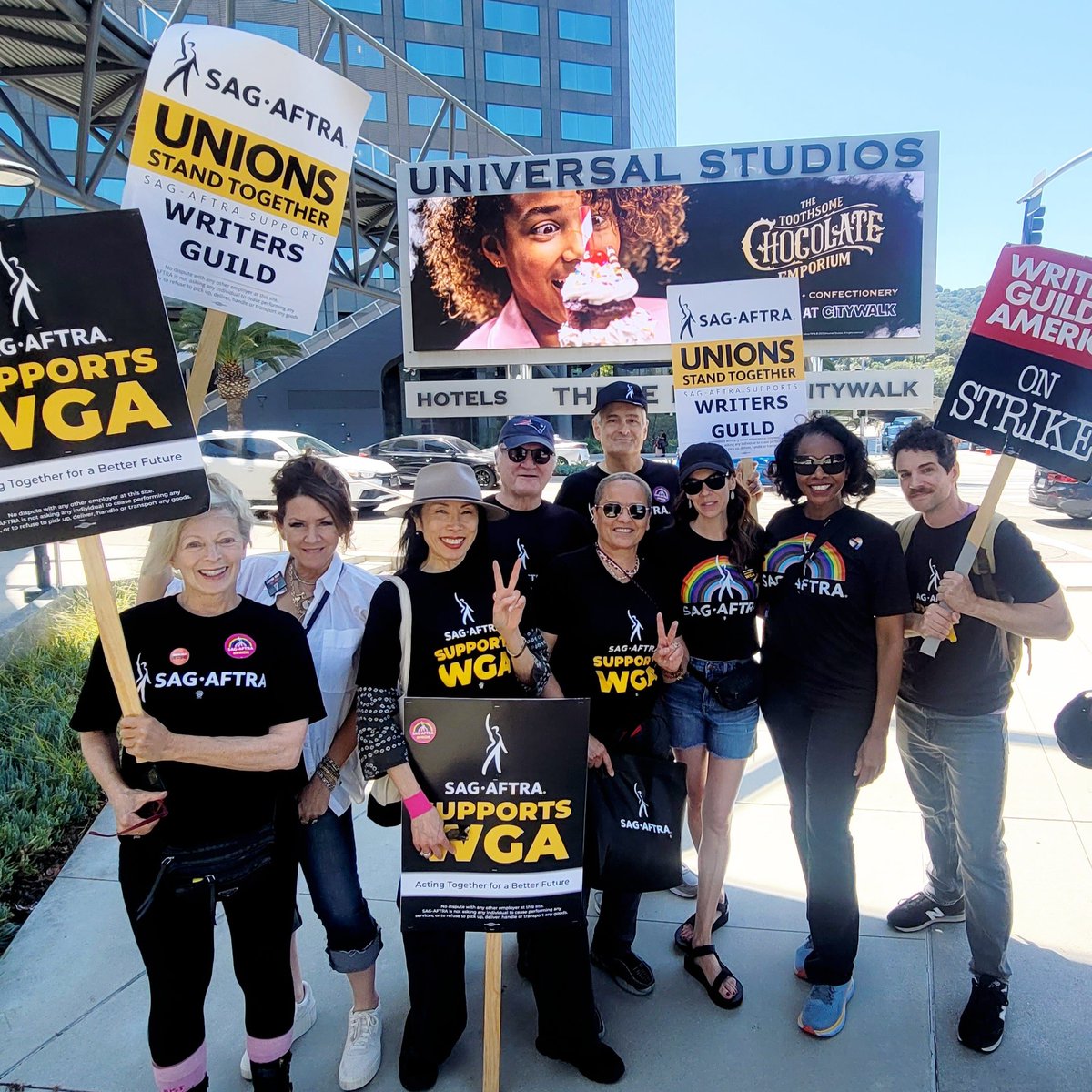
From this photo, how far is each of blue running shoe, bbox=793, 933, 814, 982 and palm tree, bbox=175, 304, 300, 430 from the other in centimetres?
2232

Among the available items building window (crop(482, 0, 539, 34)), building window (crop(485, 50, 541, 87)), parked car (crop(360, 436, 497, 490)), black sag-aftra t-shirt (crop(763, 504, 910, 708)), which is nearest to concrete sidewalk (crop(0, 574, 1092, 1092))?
black sag-aftra t-shirt (crop(763, 504, 910, 708))

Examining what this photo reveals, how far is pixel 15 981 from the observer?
→ 305cm

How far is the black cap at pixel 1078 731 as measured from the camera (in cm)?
239

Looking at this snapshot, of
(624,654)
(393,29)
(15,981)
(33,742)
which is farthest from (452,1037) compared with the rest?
(393,29)

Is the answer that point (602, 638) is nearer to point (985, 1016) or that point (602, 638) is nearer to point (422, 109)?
point (985, 1016)

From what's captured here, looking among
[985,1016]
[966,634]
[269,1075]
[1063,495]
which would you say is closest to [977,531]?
[966,634]

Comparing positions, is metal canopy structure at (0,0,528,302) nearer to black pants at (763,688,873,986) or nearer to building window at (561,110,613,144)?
black pants at (763,688,873,986)

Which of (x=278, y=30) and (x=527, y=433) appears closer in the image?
(x=527, y=433)

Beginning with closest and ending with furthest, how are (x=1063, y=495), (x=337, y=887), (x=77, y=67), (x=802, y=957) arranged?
(x=337, y=887) → (x=802, y=957) → (x=77, y=67) → (x=1063, y=495)

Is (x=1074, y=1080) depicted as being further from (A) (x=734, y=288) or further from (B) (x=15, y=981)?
(B) (x=15, y=981)

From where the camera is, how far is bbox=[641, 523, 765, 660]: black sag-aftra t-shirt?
282 cm

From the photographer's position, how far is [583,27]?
128ft

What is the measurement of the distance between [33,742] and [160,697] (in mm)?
3240

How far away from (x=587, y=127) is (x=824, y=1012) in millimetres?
43546
